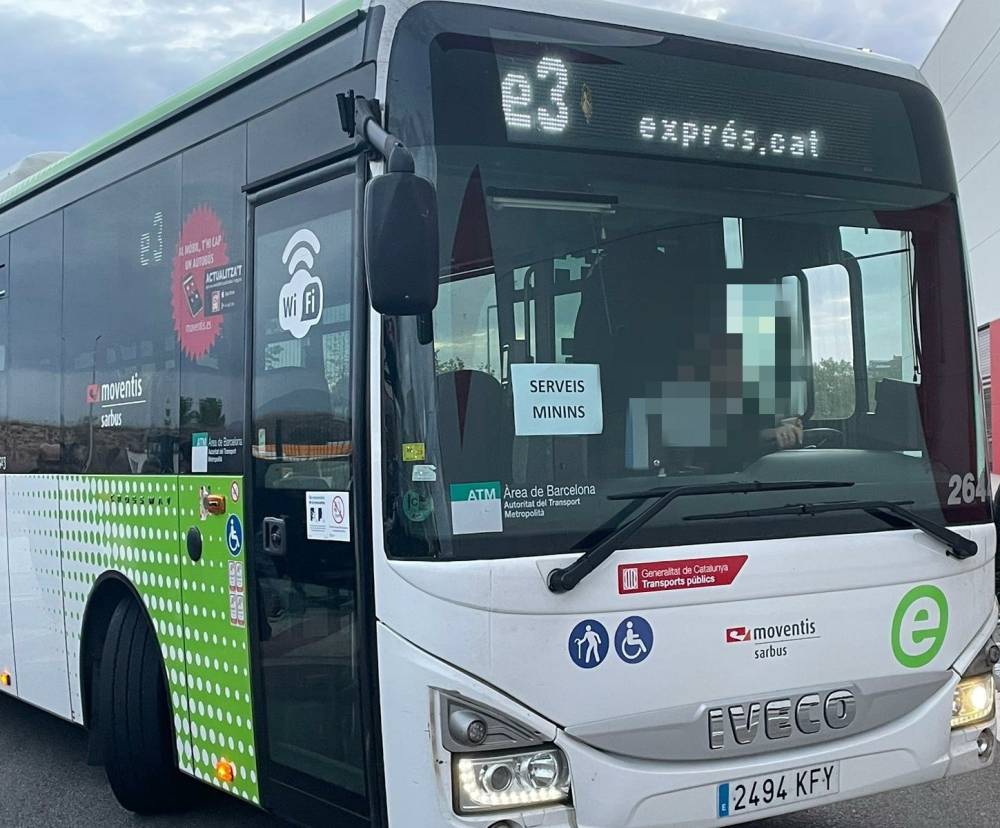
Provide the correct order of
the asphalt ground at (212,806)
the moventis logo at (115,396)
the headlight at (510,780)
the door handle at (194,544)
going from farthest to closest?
the moventis logo at (115,396), the asphalt ground at (212,806), the door handle at (194,544), the headlight at (510,780)

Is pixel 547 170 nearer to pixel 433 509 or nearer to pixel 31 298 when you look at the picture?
pixel 433 509

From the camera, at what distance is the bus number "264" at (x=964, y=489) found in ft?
15.7

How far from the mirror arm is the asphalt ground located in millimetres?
3362

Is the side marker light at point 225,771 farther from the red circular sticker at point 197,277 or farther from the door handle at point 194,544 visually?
the red circular sticker at point 197,277

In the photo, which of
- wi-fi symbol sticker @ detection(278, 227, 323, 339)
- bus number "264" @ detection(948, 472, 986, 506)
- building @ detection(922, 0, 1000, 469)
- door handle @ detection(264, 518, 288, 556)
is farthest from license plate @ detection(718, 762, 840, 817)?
building @ detection(922, 0, 1000, 469)

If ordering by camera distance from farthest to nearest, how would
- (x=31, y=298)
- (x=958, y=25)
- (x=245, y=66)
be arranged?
1. (x=958, y=25)
2. (x=31, y=298)
3. (x=245, y=66)

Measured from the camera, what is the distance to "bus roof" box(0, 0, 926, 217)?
4398 millimetres

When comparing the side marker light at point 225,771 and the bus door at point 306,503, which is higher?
the bus door at point 306,503

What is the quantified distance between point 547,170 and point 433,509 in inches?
45.7

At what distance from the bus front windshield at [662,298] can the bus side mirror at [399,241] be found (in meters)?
0.23

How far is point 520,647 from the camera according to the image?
13.3ft

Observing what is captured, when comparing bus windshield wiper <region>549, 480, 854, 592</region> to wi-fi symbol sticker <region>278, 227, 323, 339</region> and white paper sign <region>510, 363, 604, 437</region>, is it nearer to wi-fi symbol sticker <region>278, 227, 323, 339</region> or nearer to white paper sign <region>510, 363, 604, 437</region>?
white paper sign <region>510, 363, 604, 437</region>

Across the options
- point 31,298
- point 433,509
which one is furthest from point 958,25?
point 433,509

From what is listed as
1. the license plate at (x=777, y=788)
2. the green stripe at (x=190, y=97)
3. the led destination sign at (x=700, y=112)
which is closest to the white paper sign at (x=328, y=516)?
the led destination sign at (x=700, y=112)
